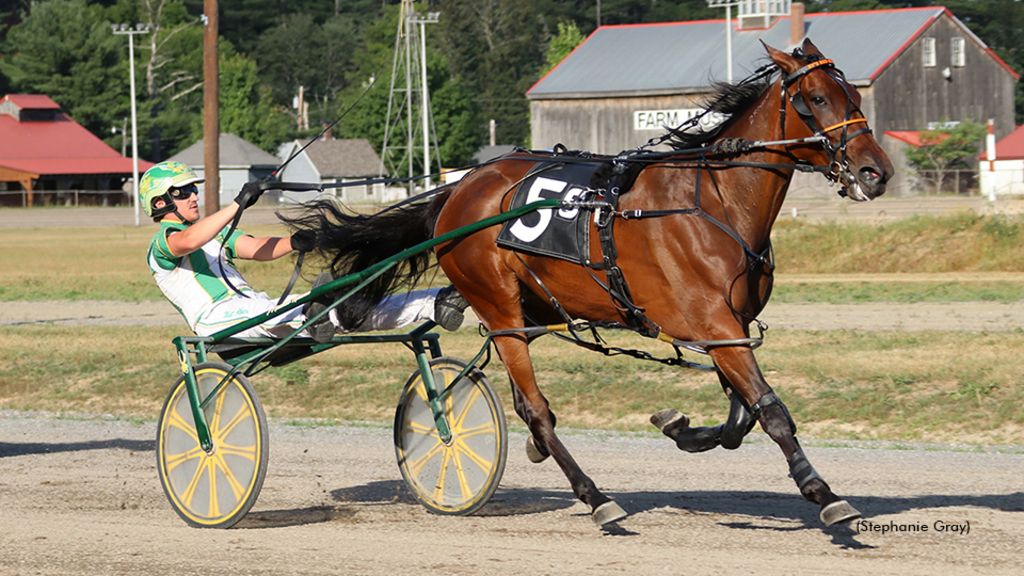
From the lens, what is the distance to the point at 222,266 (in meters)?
5.92

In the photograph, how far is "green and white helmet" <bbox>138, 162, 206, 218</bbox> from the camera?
18.6ft

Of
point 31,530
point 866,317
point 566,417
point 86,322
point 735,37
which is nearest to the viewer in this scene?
point 31,530

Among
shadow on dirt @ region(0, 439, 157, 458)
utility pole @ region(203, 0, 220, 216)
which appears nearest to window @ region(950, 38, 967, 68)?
utility pole @ region(203, 0, 220, 216)

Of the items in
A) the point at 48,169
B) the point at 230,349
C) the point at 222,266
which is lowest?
the point at 230,349

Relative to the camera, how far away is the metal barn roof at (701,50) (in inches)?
1829

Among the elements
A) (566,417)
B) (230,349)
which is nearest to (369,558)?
(230,349)

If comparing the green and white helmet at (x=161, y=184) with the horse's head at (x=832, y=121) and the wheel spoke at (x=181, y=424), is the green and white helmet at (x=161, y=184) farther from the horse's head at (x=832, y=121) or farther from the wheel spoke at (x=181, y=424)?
the horse's head at (x=832, y=121)

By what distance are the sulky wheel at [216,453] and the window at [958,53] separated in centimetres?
4875

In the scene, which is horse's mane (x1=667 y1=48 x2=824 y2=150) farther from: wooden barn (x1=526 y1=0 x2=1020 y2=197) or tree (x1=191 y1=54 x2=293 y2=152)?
tree (x1=191 y1=54 x2=293 y2=152)

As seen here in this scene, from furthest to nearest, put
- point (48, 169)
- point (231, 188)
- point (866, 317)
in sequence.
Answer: point (231, 188), point (48, 169), point (866, 317)

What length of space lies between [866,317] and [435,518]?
8.84 metres

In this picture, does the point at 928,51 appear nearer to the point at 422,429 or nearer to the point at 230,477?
the point at 422,429

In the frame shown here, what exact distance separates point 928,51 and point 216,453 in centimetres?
4754

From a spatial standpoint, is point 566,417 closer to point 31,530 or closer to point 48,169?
point 31,530
